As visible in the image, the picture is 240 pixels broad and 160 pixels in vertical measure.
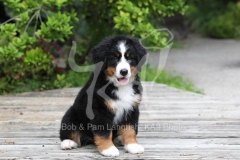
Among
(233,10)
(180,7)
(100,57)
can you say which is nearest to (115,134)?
(100,57)

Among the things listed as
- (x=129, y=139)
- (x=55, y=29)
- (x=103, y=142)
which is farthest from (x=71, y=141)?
(x=55, y=29)

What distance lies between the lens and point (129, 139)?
4.34 meters

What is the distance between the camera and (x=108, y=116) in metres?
4.20

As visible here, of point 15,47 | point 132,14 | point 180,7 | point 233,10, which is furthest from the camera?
point 233,10

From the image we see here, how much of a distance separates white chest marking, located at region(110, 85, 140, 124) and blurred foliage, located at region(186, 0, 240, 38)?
10.1 meters

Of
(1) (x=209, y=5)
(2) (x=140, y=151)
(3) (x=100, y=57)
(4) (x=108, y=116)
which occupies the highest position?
(3) (x=100, y=57)

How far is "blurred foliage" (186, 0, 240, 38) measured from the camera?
1466 cm

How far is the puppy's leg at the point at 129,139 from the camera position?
4.31 metres

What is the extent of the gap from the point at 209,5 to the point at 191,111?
1050 cm

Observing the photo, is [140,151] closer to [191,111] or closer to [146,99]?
[191,111]

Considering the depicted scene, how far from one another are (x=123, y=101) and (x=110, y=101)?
0.14 metres

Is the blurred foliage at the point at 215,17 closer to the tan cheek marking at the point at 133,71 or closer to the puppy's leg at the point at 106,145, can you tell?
the tan cheek marking at the point at 133,71

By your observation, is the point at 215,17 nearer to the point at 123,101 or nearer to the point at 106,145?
the point at 123,101

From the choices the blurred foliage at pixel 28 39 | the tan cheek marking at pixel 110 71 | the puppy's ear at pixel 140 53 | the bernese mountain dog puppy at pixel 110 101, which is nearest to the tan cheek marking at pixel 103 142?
the bernese mountain dog puppy at pixel 110 101
